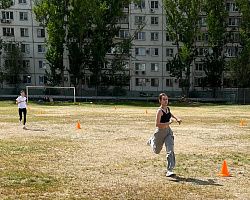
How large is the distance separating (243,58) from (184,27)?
1144 cm

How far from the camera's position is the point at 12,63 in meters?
76.1

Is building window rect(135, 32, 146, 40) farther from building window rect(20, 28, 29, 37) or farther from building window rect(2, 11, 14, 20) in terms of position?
building window rect(2, 11, 14, 20)

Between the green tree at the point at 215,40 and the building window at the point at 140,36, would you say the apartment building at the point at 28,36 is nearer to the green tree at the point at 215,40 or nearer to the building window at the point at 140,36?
the building window at the point at 140,36

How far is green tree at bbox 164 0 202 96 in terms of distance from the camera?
230 feet

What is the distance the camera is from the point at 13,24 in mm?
82000

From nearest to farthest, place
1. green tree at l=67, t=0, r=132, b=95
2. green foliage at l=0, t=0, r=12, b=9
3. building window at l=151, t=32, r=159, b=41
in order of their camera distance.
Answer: green tree at l=67, t=0, r=132, b=95 < green foliage at l=0, t=0, r=12, b=9 < building window at l=151, t=32, r=159, b=41

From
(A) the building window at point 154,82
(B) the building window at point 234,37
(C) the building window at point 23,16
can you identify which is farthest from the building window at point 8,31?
(B) the building window at point 234,37

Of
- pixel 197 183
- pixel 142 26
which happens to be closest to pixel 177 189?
pixel 197 183

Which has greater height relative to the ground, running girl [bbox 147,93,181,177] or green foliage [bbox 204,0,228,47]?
green foliage [bbox 204,0,228,47]

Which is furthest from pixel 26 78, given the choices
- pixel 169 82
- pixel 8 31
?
pixel 169 82

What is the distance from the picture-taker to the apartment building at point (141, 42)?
8219cm

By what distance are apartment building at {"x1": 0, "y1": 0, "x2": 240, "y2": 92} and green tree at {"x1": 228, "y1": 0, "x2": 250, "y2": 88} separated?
983 cm

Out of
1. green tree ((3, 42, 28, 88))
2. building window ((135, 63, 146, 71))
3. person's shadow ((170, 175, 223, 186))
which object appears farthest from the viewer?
building window ((135, 63, 146, 71))

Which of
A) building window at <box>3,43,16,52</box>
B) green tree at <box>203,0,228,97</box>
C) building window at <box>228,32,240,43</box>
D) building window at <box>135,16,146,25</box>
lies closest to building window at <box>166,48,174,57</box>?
building window at <box>135,16,146,25</box>
